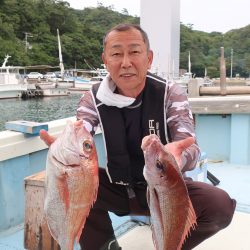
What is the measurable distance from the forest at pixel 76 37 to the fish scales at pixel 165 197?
66.5 metres

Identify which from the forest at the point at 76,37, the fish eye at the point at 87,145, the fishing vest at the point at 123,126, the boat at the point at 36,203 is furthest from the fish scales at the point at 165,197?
the forest at the point at 76,37

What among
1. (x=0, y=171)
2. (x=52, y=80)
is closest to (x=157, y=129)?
(x=0, y=171)

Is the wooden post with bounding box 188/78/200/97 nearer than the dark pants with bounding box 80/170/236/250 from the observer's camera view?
No

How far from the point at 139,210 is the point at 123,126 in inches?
22.5

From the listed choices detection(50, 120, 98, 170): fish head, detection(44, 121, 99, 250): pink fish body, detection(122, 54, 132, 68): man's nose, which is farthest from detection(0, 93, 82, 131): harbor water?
detection(50, 120, 98, 170): fish head

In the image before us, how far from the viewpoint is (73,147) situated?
5.08ft

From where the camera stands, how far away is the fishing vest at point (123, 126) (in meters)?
2.31

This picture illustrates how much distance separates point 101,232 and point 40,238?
620mm

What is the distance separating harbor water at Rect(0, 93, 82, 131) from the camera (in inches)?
1183

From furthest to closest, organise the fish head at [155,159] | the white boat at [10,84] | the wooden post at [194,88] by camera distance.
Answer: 1. the white boat at [10,84]
2. the wooden post at [194,88]
3. the fish head at [155,159]

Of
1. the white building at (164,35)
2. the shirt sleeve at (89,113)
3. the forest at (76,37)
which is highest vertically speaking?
the forest at (76,37)

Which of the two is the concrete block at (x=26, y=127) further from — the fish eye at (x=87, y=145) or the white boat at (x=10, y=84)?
the white boat at (x=10, y=84)

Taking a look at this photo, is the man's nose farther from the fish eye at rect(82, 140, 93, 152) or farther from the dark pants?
the dark pants

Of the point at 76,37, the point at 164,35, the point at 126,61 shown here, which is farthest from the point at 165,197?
the point at 76,37
